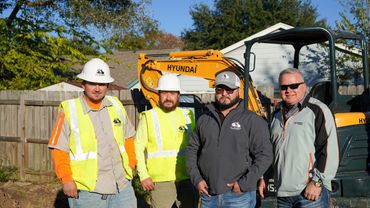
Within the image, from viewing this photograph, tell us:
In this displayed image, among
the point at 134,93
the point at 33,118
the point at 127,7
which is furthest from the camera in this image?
the point at 127,7

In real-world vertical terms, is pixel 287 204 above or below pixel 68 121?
below

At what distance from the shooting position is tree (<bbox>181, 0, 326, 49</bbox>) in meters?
34.0

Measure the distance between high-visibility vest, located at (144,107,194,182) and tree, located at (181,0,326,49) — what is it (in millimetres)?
29231

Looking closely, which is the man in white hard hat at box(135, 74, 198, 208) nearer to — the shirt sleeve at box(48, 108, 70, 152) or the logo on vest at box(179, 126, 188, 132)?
the logo on vest at box(179, 126, 188, 132)

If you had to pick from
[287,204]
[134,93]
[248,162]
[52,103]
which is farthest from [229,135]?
[52,103]

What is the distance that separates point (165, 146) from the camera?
16.0 ft

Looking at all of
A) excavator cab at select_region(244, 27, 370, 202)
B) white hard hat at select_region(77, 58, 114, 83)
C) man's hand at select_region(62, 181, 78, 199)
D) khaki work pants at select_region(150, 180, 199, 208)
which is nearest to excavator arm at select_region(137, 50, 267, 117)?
excavator cab at select_region(244, 27, 370, 202)

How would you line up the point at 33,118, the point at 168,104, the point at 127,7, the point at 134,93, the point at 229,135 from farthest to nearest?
the point at 127,7 < the point at 33,118 < the point at 134,93 < the point at 168,104 < the point at 229,135

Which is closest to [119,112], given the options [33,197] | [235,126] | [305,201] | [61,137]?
[61,137]

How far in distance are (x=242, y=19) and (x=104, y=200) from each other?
3176cm

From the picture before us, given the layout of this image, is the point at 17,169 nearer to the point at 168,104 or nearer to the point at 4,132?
the point at 4,132

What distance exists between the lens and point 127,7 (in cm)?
1770

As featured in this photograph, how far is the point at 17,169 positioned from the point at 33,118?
1.23m

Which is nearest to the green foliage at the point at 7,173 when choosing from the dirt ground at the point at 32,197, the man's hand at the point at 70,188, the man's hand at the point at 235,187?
the dirt ground at the point at 32,197
